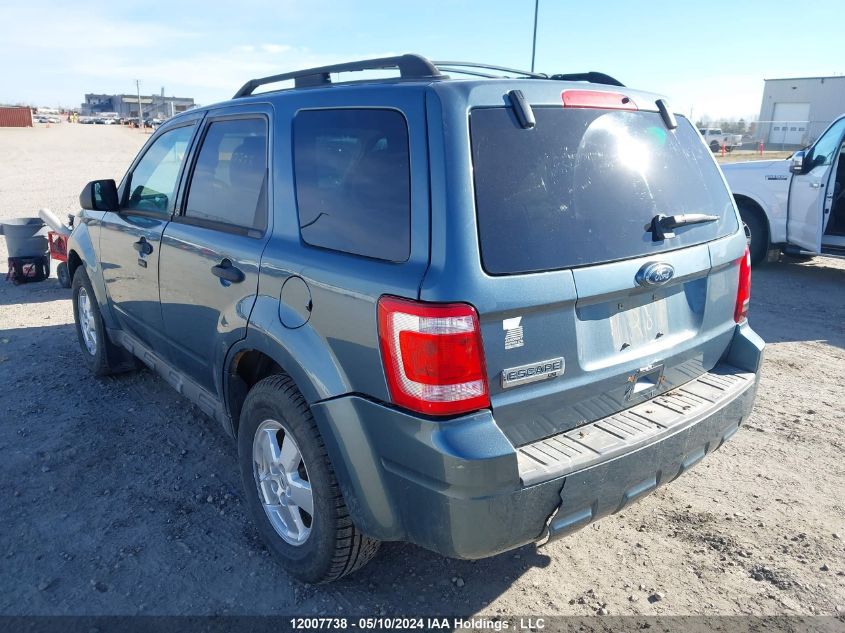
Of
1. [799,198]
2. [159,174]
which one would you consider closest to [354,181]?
[159,174]

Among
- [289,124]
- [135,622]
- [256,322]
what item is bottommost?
[135,622]

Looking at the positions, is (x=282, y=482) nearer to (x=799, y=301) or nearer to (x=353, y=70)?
(x=353, y=70)

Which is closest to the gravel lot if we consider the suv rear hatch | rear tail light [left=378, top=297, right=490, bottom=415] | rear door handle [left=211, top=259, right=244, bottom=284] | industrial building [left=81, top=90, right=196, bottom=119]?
the suv rear hatch

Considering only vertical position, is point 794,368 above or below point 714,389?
below

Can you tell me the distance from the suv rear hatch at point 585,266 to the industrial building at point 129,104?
92949 millimetres

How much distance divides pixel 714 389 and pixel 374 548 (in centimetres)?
160

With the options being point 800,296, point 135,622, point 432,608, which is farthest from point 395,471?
point 800,296

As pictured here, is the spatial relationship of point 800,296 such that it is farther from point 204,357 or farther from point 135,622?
point 135,622

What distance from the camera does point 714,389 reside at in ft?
9.23

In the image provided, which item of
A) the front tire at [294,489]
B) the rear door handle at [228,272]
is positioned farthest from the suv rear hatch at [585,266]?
the rear door handle at [228,272]

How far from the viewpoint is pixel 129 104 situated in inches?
4434

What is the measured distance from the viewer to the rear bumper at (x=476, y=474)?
2.05 meters

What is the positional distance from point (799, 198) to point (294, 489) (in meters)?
7.66

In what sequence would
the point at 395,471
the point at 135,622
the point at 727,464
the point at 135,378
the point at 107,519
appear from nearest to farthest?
the point at 395,471 < the point at 135,622 < the point at 107,519 < the point at 727,464 < the point at 135,378
